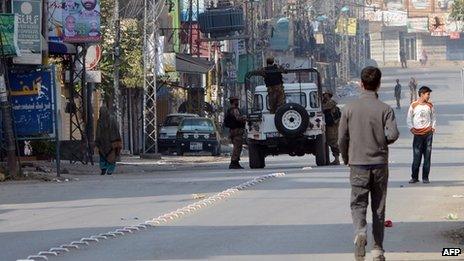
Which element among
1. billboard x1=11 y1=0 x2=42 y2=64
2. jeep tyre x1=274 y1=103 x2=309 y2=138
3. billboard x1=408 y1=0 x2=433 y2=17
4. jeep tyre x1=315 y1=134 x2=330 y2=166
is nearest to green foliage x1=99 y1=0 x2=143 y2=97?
billboard x1=11 y1=0 x2=42 y2=64

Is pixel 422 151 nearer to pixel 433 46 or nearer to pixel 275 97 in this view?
pixel 275 97

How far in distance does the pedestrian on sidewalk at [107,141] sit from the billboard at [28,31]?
217cm

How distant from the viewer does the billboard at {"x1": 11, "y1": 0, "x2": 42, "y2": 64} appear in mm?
34156

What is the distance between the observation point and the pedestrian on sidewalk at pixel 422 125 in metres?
26.3

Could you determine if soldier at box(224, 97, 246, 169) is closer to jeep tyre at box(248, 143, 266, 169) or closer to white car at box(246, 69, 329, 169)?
white car at box(246, 69, 329, 169)

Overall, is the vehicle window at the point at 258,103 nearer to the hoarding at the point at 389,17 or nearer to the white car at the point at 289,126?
the white car at the point at 289,126

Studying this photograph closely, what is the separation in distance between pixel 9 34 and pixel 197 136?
67.2ft

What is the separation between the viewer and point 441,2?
173500mm

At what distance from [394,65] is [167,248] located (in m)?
139

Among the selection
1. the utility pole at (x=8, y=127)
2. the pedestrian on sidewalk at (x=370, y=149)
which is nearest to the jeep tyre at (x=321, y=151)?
the utility pole at (x=8, y=127)

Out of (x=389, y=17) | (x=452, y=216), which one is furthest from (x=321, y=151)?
(x=389, y=17)

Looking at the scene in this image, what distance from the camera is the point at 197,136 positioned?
52250mm

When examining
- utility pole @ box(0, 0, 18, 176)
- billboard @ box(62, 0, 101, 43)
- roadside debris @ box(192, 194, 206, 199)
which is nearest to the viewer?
roadside debris @ box(192, 194, 206, 199)

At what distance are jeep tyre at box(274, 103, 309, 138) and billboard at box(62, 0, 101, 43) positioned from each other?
7671mm
